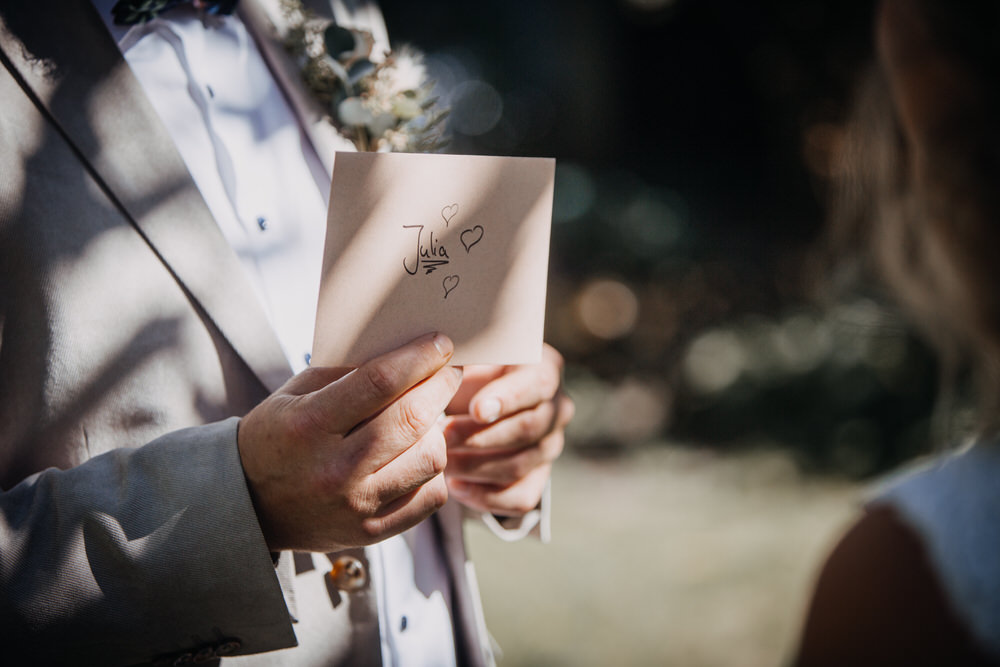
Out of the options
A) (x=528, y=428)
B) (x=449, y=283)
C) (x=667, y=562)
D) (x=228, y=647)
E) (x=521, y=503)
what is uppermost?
(x=449, y=283)

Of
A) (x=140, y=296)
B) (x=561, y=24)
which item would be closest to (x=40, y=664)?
(x=140, y=296)

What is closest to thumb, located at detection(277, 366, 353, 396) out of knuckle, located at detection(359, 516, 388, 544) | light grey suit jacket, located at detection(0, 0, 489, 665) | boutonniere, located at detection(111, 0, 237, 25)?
light grey suit jacket, located at detection(0, 0, 489, 665)

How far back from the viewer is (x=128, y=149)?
1.00 meters

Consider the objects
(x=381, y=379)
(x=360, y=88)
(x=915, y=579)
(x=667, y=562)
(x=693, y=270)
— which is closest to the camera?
(x=381, y=379)

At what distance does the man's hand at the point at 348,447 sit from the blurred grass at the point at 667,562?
234cm

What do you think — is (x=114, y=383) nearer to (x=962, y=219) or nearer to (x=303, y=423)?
(x=303, y=423)

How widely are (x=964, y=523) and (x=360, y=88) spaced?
1455 mm

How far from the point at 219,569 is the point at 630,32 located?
5.58m

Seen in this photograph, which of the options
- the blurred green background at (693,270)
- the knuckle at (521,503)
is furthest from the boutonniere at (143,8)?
the blurred green background at (693,270)

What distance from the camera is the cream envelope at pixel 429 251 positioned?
0.84 meters

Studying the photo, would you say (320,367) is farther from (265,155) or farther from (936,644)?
(936,644)

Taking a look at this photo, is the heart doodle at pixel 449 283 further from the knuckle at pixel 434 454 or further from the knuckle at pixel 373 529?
the knuckle at pixel 373 529

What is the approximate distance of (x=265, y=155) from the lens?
1235 mm

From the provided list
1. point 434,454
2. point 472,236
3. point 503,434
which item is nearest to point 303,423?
point 434,454
